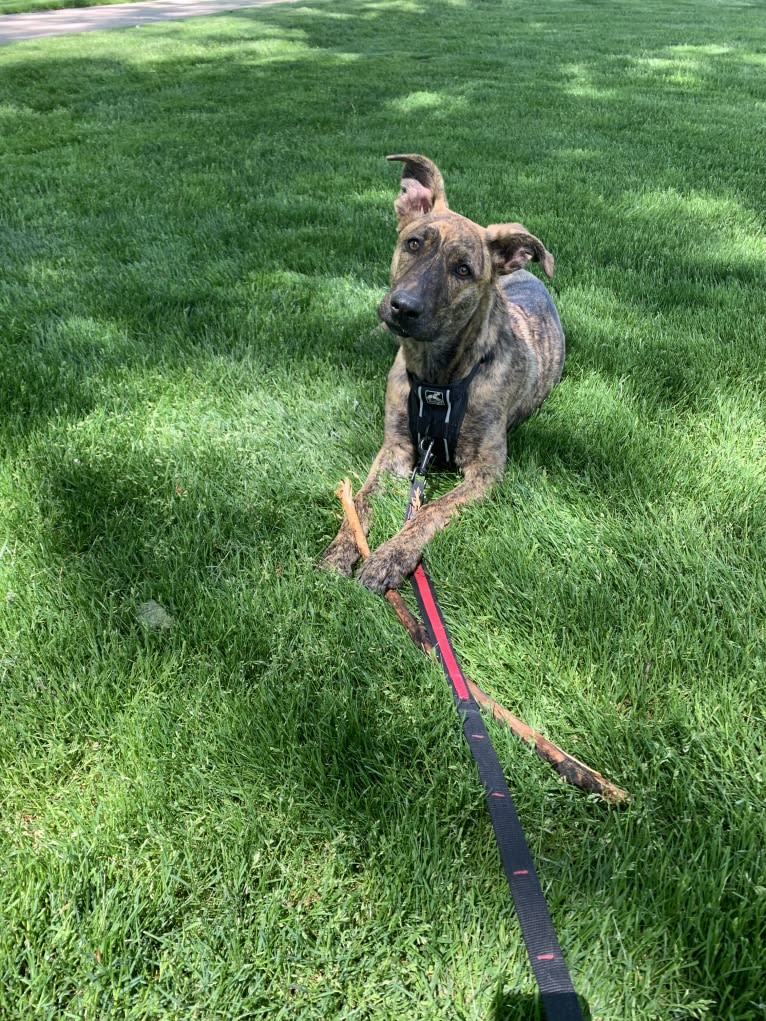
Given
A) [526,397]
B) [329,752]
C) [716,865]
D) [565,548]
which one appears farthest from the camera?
[526,397]

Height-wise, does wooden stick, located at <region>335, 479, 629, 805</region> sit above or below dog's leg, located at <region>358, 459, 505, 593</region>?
below

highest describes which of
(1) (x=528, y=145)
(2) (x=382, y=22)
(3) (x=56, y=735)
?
(2) (x=382, y=22)

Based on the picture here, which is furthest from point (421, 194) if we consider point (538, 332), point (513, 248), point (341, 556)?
point (341, 556)

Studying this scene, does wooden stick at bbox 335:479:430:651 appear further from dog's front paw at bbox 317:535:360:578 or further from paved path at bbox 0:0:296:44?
paved path at bbox 0:0:296:44

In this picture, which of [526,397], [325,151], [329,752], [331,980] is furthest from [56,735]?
[325,151]

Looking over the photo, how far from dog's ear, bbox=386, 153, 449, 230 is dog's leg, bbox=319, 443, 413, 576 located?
A: 1.30 metres

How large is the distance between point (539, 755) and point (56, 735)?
1448 millimetres

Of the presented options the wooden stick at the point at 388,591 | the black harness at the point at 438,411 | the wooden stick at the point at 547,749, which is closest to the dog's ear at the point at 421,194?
the black harness at the point at 438,411

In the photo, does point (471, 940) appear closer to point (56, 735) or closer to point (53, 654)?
point (56, 735)

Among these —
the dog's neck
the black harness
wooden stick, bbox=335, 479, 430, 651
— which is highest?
the dog's neck

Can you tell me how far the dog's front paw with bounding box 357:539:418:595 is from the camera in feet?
8.87

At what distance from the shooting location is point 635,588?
8.46 feet

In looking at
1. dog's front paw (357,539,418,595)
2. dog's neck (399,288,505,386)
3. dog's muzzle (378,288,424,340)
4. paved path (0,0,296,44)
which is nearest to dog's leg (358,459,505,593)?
dog's front paw (357,539,418,595)

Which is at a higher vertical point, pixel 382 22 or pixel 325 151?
pixel 382 22
